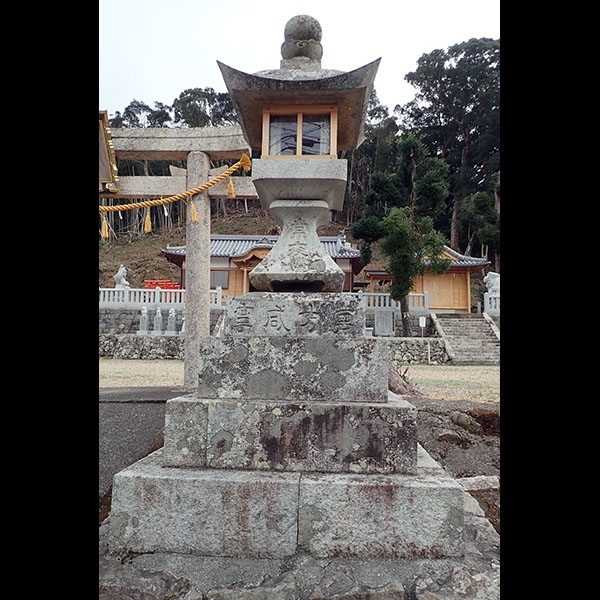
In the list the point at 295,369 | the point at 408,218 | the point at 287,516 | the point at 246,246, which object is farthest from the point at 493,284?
the point at 287,516

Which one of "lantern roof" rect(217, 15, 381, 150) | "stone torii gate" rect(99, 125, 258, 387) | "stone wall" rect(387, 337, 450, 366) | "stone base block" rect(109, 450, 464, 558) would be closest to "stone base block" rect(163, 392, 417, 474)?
"stone base block" rect(109, 450, 464, 558)

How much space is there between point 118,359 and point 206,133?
1028cm

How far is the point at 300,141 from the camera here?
8.98ft

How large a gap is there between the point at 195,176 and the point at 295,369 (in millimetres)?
5208

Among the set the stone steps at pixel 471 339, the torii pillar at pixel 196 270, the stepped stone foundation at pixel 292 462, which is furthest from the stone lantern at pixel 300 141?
the stone steps at pixel 471 339

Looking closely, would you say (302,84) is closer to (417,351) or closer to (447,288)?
Result: (417,351)

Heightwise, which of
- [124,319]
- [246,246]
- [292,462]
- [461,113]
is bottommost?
[292,462]

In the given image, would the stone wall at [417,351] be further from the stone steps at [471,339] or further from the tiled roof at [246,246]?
the tiled roof at [246,246]

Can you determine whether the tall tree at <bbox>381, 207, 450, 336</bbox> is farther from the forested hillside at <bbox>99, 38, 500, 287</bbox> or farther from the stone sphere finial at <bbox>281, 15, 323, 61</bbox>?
the stone sphere finial at <bbox>281, 15, 323, 61</bbox>

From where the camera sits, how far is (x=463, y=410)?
4402 mm

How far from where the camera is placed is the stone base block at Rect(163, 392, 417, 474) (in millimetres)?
2014

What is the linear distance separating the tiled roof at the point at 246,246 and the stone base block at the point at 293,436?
605 inches

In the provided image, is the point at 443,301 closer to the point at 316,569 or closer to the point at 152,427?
the point at 152,427
